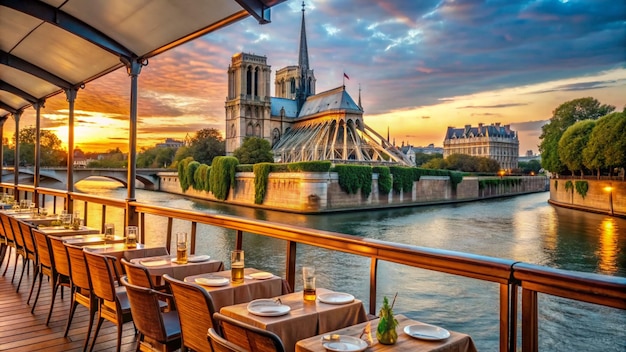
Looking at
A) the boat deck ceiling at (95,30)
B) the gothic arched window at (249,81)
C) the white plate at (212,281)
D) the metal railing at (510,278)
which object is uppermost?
the gothic arched window at (249,81)

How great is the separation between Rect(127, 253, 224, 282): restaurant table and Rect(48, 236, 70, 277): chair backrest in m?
0.78

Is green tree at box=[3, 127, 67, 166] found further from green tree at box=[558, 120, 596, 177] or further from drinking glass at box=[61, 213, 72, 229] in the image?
green tree at box=[558, 120, 596, 177]

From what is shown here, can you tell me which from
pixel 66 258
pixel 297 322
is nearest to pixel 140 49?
pixel 66 258

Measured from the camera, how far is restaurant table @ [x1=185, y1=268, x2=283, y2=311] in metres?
2.85

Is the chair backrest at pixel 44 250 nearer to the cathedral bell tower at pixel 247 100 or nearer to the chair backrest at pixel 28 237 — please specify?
the chair backrest at pixel 28 237

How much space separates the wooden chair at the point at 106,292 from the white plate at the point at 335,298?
155 centimetres

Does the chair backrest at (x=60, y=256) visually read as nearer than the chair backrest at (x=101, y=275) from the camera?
No

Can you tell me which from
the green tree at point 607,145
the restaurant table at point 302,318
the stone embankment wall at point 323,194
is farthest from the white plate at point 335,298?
the green tree at point 607,145

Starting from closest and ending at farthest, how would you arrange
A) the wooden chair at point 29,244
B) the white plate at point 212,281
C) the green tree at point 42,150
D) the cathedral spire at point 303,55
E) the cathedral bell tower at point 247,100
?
the white plate at point 212,281, the wooden chair at point 29,244, the green tree at point 42,150, the cathedral bell tower at point 247,100, the cathedral spire at point 303,55

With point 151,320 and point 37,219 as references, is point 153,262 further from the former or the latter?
point 37,219

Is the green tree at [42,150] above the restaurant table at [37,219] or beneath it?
above

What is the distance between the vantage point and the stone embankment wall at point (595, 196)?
33.6 meters

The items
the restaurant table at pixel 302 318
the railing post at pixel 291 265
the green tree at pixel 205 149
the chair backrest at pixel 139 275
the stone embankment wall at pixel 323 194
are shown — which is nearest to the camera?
the restaurant table at pixel 302 318

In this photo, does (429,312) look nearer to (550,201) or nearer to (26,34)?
(26,34)
